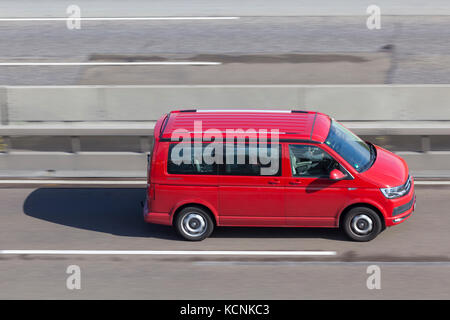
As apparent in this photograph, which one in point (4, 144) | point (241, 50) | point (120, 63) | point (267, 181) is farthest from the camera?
point (241, 50)

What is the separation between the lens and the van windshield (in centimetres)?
991

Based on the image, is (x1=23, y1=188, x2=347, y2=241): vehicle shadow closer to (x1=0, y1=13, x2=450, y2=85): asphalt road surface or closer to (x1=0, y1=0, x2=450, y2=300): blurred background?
(x1=0, y1=0, x2=450, y2=300): blurred background

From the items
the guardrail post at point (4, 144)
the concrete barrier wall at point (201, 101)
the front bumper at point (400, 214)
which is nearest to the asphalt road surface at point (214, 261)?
the front bumper at point (400, 214)

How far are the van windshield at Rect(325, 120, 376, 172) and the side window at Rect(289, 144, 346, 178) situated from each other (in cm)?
19

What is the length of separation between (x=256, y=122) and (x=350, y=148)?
1.44m

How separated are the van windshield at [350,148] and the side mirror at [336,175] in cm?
24

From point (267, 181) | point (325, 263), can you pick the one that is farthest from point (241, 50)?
point (325, 263)

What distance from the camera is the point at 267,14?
23000mm

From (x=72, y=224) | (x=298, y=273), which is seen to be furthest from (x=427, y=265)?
(x=72, y=224)

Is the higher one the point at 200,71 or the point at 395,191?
the point at 200,71

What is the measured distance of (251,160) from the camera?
9.80 meters

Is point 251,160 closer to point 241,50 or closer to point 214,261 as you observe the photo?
point 214,261

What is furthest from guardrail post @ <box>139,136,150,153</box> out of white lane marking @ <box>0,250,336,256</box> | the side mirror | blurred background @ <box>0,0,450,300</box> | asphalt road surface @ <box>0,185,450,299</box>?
the side mirror

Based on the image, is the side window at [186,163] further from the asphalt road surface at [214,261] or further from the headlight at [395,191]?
the headlight at [395,191]
